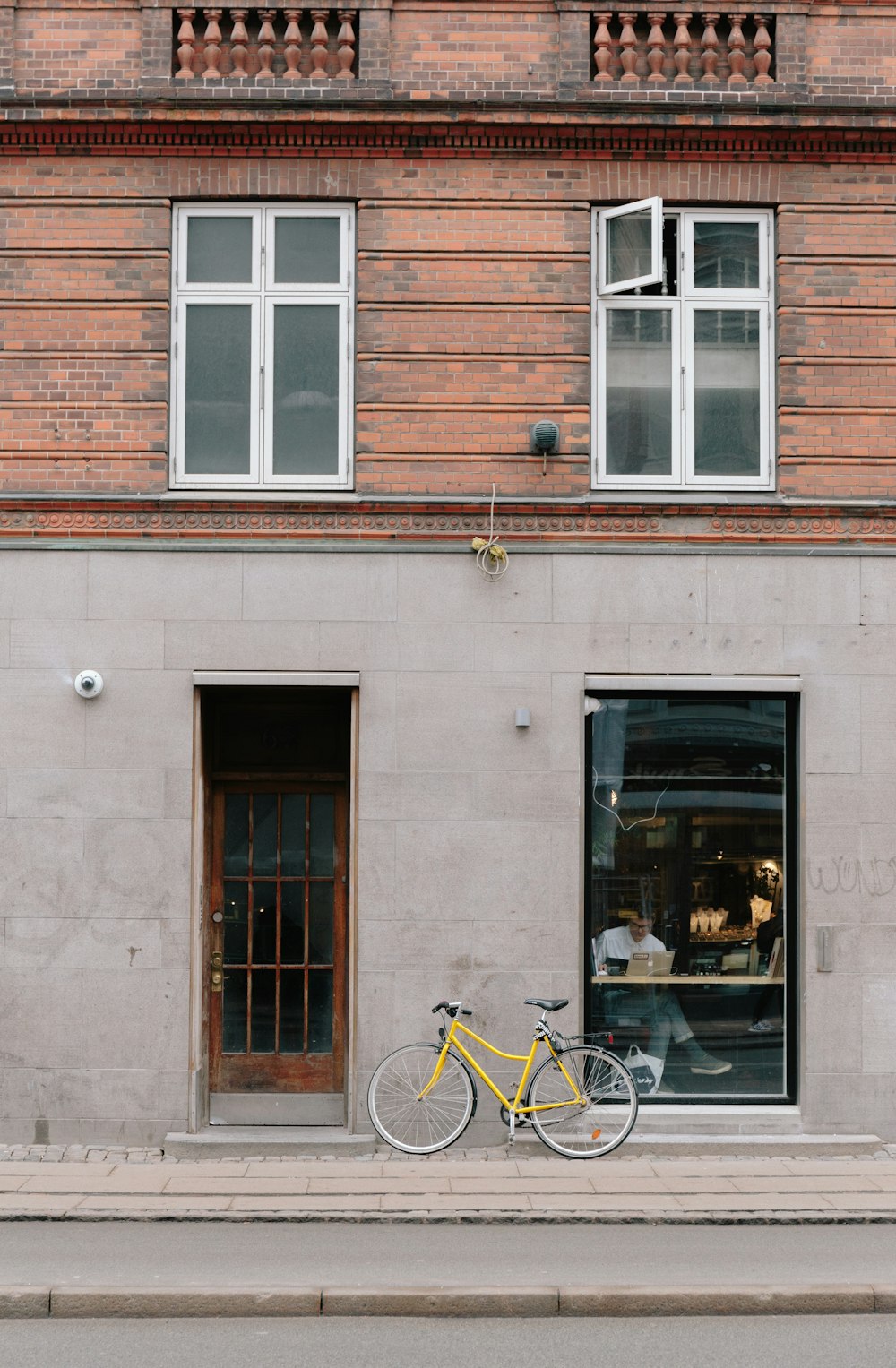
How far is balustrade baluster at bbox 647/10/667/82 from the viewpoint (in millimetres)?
11117

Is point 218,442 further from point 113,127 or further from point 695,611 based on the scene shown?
point 695,611

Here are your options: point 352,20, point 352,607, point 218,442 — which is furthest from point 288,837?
point 352,20

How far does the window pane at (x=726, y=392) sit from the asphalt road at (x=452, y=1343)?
6079 mm

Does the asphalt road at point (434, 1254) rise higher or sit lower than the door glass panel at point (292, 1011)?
lower

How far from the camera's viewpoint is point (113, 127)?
10914 mm

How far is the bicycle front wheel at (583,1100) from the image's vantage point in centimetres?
1030

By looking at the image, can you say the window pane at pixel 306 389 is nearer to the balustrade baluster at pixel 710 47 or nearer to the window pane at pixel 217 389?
the window pane at pixel 217 389

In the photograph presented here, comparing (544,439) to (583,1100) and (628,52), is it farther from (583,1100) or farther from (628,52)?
(583,1100)

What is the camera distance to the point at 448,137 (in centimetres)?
1098

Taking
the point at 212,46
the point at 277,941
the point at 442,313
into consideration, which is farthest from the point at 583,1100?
the point at 212,46

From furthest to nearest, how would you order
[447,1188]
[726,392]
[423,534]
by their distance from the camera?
[726,392] < [423,534] < [447,1188]

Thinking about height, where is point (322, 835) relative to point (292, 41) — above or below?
below

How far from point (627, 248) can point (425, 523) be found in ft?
8.38

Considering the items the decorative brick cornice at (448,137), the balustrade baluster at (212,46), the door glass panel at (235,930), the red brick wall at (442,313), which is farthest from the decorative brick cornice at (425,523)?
the balustrade baluster at (212,46)
